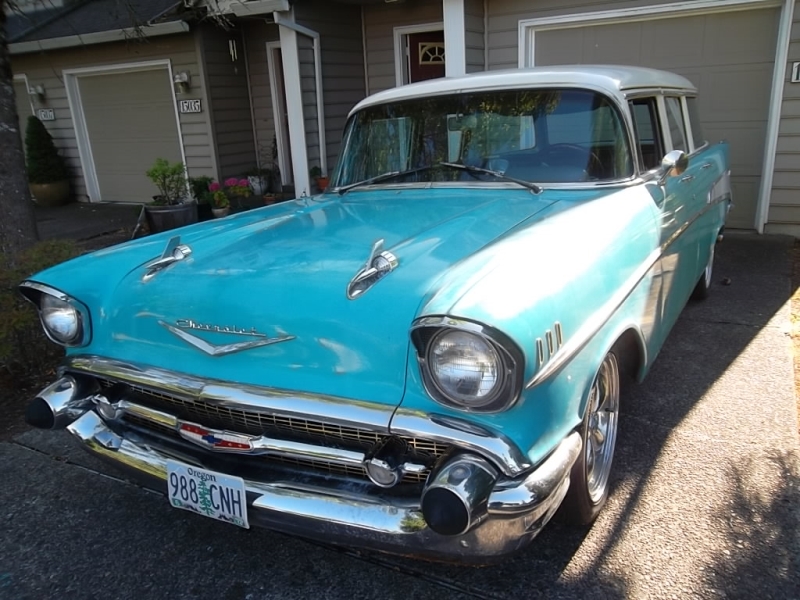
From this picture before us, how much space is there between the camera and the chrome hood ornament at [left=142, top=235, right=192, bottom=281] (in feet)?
7.97

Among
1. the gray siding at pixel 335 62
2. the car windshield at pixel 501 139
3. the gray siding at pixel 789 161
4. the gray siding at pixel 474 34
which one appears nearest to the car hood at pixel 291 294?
the car windshield at pixel 501 139

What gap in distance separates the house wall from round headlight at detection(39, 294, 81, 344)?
7.78 metres

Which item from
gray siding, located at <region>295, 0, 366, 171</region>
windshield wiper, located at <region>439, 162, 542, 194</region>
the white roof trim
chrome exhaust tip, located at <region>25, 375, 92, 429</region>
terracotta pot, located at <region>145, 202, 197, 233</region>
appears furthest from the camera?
the white roof trim

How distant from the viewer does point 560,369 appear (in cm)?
189

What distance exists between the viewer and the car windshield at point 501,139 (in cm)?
298

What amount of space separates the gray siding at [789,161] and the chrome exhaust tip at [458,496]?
21.1 feet

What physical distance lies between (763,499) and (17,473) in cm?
337

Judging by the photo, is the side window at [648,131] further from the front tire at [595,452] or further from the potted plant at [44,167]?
the potted plant at [44,167]

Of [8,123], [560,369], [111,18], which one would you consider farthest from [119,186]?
[560,369]

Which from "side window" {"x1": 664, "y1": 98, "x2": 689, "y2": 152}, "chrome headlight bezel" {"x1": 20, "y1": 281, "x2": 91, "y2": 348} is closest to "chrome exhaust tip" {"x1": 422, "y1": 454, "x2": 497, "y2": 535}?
"chrome headlight bezel" {"x1": 20, "y1": 281, "x2": 91, "y2": 348}

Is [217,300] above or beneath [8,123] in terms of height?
beneath

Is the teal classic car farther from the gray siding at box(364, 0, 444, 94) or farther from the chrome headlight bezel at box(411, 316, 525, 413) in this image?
the gray siding at box(364, 0, 444, 94)

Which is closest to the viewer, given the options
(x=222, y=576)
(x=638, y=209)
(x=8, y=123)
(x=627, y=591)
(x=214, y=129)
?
(x=627, y=591)

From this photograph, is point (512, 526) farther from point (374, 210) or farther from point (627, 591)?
point (374, 210)
